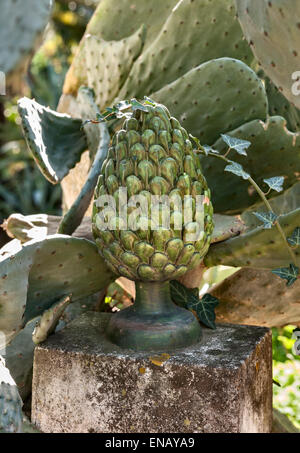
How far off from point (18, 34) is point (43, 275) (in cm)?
60

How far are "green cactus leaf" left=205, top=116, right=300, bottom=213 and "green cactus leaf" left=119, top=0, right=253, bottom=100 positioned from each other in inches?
12.2

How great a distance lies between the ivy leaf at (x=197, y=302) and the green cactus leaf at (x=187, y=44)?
59 centimetres

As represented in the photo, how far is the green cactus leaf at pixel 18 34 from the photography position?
803 mm

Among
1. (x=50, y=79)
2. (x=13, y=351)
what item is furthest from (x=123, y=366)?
(x=50, y=79)

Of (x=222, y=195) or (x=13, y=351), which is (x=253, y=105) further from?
(x=13, y=351)

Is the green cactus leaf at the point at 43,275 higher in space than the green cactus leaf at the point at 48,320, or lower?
higher

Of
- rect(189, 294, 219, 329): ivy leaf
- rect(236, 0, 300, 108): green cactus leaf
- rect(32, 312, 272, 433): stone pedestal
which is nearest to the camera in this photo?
rect(236, 0, 300, 108): green cactus leaf

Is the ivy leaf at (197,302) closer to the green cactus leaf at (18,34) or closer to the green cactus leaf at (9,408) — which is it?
the green cactus leaf at (9,408)

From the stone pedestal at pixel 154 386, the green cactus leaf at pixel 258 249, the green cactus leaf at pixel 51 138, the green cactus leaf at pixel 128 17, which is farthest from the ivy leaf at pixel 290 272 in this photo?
the green cactus leaf at pixel 128 17

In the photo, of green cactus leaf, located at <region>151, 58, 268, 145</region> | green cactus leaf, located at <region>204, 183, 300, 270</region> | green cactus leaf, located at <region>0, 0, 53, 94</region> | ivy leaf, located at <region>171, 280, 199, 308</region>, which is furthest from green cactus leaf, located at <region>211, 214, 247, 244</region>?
green cactus leaf, located at <region>0, 0, 53, 94</region>

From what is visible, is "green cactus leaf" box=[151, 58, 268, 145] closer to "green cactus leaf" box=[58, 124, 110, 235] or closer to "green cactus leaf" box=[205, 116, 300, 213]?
"green cactus leaf" box=[205, 116, 300, 213]

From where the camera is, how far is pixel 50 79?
18.3 feet

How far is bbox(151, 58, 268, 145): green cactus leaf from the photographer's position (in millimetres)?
1565

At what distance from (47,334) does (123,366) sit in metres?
0.23
